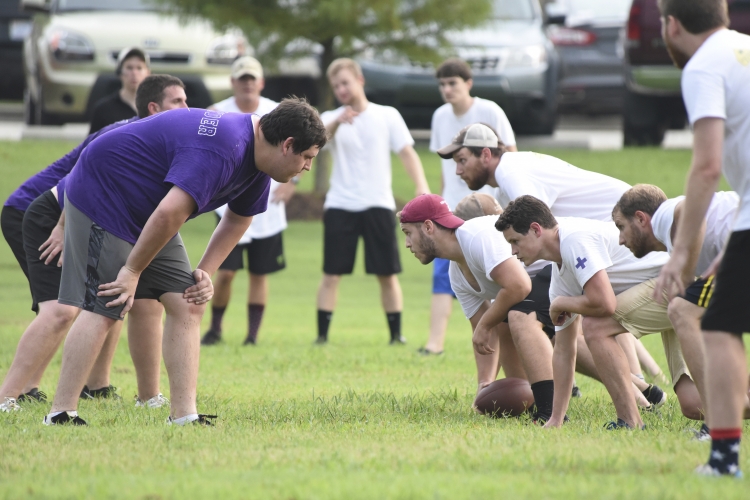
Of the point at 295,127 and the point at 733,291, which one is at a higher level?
the point at 295,127

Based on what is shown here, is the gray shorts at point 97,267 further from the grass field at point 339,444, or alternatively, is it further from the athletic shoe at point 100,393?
the athletic shoe at point 100,393

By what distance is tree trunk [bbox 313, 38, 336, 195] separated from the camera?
17.1m

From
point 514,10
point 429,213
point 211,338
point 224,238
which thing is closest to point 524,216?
point 429,213

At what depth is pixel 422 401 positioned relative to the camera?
695 centimetres

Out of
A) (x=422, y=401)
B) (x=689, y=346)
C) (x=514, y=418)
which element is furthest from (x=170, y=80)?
(x=689, y=346)

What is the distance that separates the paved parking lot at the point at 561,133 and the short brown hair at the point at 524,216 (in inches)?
525

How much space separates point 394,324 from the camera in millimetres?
10633

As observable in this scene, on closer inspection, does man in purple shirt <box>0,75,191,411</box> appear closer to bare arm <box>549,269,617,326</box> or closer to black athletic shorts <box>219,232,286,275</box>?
bare arm <box>549,269,617,326</box>

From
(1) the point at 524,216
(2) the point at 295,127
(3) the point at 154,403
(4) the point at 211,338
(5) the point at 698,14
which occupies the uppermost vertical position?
(5) the point at 698,14

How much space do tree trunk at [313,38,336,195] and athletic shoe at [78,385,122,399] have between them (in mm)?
9824

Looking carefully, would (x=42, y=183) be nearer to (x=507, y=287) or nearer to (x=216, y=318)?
(x=507, y=287)

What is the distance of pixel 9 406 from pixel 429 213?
272cm

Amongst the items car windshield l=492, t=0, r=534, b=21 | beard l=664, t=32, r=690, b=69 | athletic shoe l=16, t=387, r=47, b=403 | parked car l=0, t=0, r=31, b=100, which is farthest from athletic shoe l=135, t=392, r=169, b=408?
parked car l=0, t=0, r=31, b=100

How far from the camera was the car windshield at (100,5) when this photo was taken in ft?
55.6
